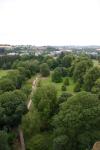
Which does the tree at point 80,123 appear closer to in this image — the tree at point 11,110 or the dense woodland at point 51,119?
the dense woodland at point 51,119

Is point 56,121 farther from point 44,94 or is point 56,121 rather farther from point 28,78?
point 28,78

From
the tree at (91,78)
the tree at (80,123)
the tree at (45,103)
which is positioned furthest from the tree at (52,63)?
the tree at (80,123)

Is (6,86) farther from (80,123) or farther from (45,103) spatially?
(80,123)

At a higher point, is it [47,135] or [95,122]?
[95,122]

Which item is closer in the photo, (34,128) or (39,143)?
(39,143)

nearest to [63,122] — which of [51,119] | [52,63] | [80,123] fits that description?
[80,123]

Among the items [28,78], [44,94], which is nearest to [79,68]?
[28,78]

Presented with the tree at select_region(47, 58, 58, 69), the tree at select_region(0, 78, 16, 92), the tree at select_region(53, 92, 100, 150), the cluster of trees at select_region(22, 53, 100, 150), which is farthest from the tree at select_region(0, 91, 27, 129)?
the tree at select_region(47, 58, 58, 69)
